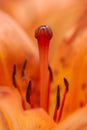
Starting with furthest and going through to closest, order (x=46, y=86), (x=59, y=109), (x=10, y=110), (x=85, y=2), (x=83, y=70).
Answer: (x=85, y=2) < (x=83, y=70) < (x=59, y=109) < (x=46, y=86) < (x=10, y=110)

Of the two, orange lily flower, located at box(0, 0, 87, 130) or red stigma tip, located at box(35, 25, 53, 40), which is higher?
red stigma tip, located at box(35, 25, 53, 40)

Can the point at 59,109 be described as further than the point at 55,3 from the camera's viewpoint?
No

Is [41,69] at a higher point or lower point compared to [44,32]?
lower

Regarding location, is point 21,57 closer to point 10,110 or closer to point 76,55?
point 76,55

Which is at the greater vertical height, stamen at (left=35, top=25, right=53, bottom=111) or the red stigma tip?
the red stigma tip

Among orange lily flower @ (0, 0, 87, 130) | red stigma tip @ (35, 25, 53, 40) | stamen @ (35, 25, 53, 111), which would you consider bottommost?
orange lily flower @ (0, 0, 87, 130)

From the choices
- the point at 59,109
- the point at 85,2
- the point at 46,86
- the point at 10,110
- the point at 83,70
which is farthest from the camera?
the point at 85,2

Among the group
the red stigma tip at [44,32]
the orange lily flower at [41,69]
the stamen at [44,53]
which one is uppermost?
the red stigma tip at [44,32]

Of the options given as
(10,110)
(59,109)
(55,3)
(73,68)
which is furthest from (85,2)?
(10,110)
